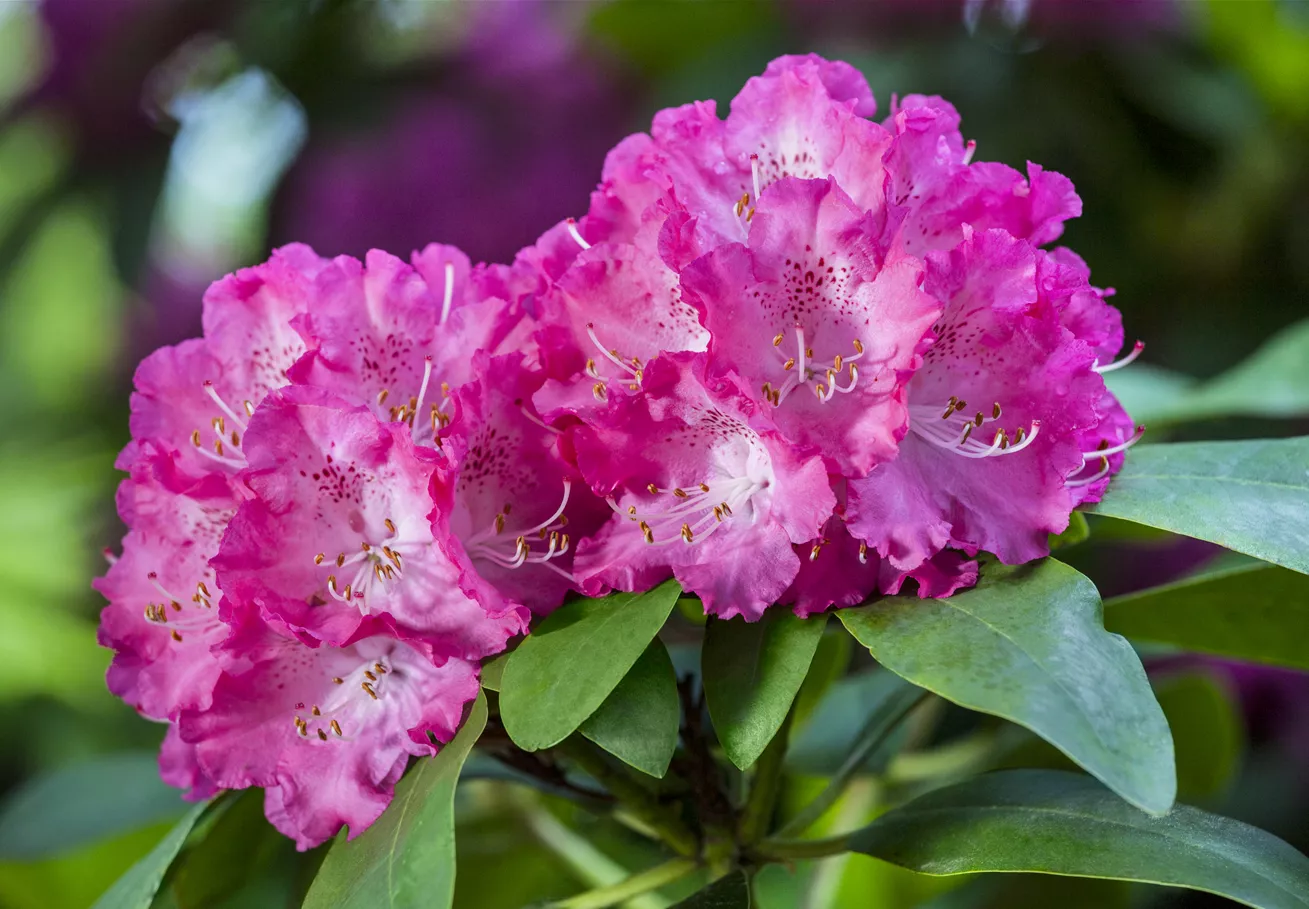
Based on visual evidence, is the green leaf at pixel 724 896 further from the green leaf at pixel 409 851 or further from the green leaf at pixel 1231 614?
the green leaf at pixel 1231 614

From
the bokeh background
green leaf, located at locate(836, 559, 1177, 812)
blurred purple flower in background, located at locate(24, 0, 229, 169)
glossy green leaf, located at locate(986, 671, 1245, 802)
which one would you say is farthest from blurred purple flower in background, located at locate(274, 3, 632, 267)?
green leaf, located at locate(836, 559, 1177, 812)

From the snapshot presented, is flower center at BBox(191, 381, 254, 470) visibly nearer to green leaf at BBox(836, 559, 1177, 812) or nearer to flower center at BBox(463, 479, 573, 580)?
flower center at BBox(463, 479, 573, 580)

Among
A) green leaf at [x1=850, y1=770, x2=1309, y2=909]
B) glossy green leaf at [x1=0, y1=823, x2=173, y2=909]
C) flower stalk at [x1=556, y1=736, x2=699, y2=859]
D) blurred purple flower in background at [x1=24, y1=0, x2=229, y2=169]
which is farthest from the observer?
blurred purple flower in background at [x1=24, y1=0, x2=229, y2=169]

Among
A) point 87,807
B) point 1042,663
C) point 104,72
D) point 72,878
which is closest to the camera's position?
point 1042,663

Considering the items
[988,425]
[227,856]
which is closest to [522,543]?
[988,425]

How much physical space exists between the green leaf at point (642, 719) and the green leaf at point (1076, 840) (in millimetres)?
185

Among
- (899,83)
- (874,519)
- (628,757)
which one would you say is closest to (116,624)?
(628,757)

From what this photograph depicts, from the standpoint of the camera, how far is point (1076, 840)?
666 millimetres

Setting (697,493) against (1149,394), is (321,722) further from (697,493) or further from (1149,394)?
(1149,394)

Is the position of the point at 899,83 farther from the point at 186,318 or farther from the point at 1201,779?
the point at 186,318

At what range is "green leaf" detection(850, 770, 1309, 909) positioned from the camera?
61 cm

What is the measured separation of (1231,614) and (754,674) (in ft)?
1.14

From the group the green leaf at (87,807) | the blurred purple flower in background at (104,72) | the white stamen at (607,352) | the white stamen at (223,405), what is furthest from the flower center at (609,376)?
the blurred purple flower in background at (104,72)

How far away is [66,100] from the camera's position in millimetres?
2016
